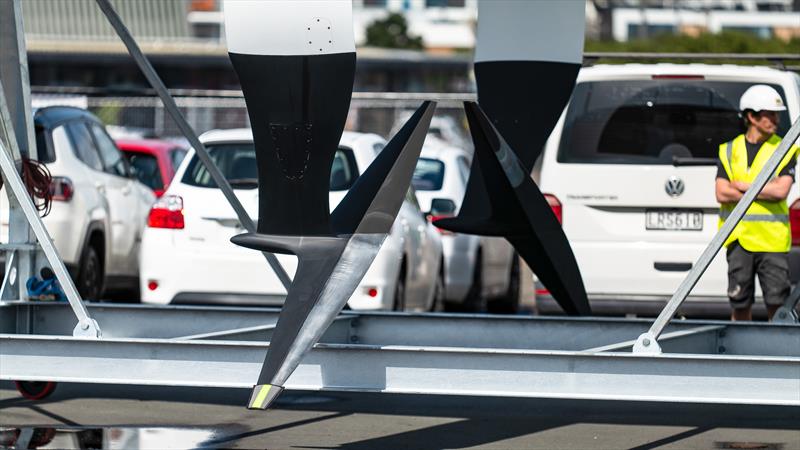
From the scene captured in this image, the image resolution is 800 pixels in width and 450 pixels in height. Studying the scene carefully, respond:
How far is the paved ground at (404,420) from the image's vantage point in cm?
857

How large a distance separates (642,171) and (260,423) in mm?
3778

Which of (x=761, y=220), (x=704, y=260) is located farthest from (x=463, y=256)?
(x=704, y=260)

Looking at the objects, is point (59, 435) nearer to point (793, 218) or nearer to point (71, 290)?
point (71, 290)

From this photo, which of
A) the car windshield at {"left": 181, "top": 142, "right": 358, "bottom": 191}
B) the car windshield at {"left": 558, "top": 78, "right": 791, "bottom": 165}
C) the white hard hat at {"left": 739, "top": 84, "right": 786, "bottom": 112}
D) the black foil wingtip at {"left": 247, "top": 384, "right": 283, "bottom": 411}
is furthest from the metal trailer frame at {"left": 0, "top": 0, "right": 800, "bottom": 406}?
the car windshield at {"left": 181, "top": 142, "right": 358, "bottom": 191}

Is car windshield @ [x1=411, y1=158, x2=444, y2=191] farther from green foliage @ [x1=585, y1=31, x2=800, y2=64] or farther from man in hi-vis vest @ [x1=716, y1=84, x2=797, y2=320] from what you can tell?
green foliage @ [x1=585, y1=31, x2=800, y2=64]

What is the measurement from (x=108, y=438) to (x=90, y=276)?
18.8ft

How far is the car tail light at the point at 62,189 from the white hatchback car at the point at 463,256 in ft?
13.1

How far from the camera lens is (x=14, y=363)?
286 inches

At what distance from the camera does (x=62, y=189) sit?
13.1m

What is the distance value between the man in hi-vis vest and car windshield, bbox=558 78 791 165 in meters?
1.18

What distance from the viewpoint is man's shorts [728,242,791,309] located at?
402 inches

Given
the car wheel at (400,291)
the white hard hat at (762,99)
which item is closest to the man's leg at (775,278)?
the white hard hat at (762,99)

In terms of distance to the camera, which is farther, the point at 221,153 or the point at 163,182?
the point at 163,182

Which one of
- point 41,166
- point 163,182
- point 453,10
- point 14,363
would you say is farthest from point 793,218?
point 453,10
